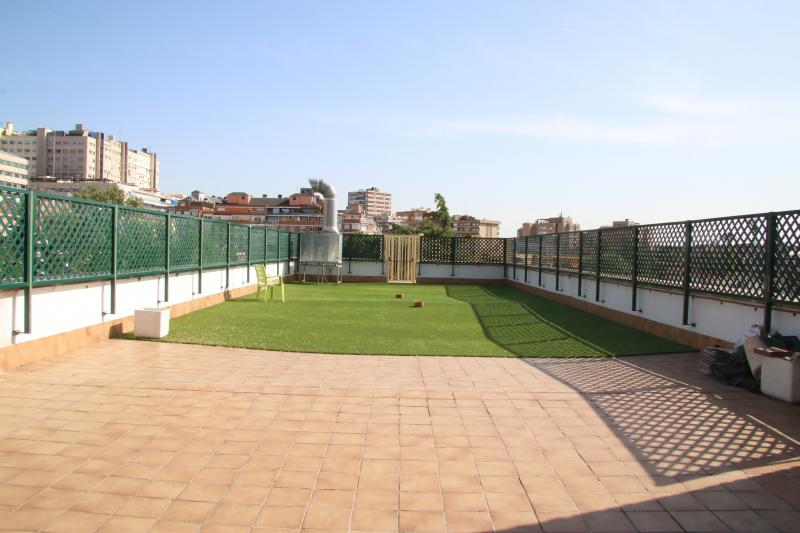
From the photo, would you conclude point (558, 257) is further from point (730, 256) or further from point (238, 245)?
point (238, 245)

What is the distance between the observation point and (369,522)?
2611 millimetres

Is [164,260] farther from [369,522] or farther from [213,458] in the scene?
[369,522]

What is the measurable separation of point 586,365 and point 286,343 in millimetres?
3784

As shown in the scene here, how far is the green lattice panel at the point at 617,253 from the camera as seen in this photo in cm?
979

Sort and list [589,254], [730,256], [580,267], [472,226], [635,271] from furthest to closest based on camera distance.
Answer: [472,226] < [580,267] < [589,254] < [635,271] < [730,256]

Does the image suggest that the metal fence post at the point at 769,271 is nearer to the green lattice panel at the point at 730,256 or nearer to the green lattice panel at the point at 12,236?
the green lattice panel at the point at 730,256

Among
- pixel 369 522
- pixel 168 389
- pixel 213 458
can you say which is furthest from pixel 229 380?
pixel 369 522

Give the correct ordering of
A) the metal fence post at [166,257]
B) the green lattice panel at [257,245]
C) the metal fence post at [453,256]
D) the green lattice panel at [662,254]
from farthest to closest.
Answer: the metal fence post at [453,256]
the green lattice panel at [257,245]
the metal fence post at [166,257]
the green lattice panel at [662,254]

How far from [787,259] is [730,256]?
107 cm

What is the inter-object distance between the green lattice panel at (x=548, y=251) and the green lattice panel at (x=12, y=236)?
1180 cm

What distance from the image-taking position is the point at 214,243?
11.5 meters

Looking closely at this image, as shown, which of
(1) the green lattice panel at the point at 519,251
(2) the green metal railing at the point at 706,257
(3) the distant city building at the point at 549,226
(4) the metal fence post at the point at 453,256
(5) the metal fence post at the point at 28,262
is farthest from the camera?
(3) the distant city building at the point at 549,226

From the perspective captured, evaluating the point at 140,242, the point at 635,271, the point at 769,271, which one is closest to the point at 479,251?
the point at 635,271

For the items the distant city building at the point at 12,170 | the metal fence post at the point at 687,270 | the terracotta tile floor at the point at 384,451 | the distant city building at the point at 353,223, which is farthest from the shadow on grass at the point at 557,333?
the distant city building at the point at 353,223
